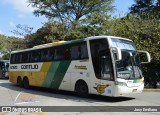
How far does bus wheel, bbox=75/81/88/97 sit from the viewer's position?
16.2 m

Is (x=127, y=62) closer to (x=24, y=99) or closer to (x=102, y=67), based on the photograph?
(x=102, y=67)

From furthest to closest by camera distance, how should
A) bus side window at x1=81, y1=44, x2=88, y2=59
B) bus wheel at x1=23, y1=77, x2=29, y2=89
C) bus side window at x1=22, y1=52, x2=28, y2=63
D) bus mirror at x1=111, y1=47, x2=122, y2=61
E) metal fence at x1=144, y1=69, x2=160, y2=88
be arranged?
1. bus wheel at x1=23, y1=77, x2=29, y2=89
2. bus side window at x1=22, y1=52, x2=28, y2=63
3. metal fence at x1=144, y1=69, x2=160, y2=88
4. bus side window at x1=81, y1=44, x2=88, y2=59
5. bus mirror at x1=111, y1=47, x2=122, y2=61

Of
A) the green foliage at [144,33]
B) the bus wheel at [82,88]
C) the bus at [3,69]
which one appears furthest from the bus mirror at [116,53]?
the bus at [3,69]

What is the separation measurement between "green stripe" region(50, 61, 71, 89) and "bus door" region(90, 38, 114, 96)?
2422 millimetres

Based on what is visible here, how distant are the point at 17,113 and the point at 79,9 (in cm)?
3228

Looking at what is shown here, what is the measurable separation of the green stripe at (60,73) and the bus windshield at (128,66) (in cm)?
374

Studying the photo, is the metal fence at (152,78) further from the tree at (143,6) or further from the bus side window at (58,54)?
the tree at (143,6)

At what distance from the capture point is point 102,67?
1490 centimetres

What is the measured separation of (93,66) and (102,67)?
664 mm

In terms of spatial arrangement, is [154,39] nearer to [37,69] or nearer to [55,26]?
[37,69]

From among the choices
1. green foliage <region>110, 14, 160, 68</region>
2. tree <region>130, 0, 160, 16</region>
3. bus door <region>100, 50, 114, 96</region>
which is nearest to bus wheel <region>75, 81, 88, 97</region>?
bus door <region>100, 50, 114, 96</region>

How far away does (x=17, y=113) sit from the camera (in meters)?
11.7

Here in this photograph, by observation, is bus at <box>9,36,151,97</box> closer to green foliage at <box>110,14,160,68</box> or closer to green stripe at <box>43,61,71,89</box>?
green stripe at <box>43,61,71,89</box>

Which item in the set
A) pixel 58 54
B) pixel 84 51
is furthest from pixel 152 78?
pixel 84 51
